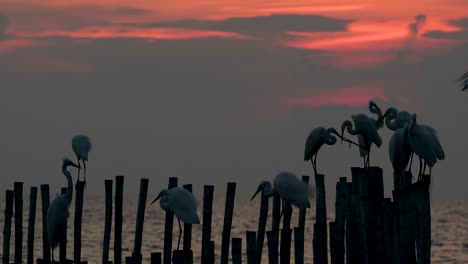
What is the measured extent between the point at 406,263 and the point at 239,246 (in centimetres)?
235

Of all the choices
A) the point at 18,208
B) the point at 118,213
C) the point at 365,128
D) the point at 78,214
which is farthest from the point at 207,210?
the point at 18,208

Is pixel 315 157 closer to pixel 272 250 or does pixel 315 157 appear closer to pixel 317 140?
pixel 317 140

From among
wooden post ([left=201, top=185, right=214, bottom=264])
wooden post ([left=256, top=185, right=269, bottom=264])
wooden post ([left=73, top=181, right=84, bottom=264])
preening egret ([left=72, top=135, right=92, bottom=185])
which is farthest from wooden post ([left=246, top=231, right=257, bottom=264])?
preening egret ([left=72, top=135, right=92, bottom=185])

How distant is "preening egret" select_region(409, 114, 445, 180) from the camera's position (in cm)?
1695

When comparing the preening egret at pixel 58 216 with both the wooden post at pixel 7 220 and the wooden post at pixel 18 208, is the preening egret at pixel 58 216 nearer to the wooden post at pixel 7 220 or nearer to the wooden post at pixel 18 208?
the wooden post at pixel 18 208

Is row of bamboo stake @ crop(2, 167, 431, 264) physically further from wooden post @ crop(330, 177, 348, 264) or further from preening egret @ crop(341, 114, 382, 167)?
preening egret @ crop(341, 114, 382, 167)

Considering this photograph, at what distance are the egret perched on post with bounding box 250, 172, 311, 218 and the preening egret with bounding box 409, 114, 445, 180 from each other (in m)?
1.99

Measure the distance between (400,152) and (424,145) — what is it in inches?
26.0

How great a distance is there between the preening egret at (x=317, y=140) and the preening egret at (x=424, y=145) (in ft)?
11.6

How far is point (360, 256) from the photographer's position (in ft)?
53.8

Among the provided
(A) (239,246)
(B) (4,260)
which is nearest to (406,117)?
(A) (239,246)

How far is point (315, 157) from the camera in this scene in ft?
69.7

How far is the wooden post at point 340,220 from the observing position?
16469 mm

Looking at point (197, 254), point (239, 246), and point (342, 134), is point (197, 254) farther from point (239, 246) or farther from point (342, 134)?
point (239, 246)
